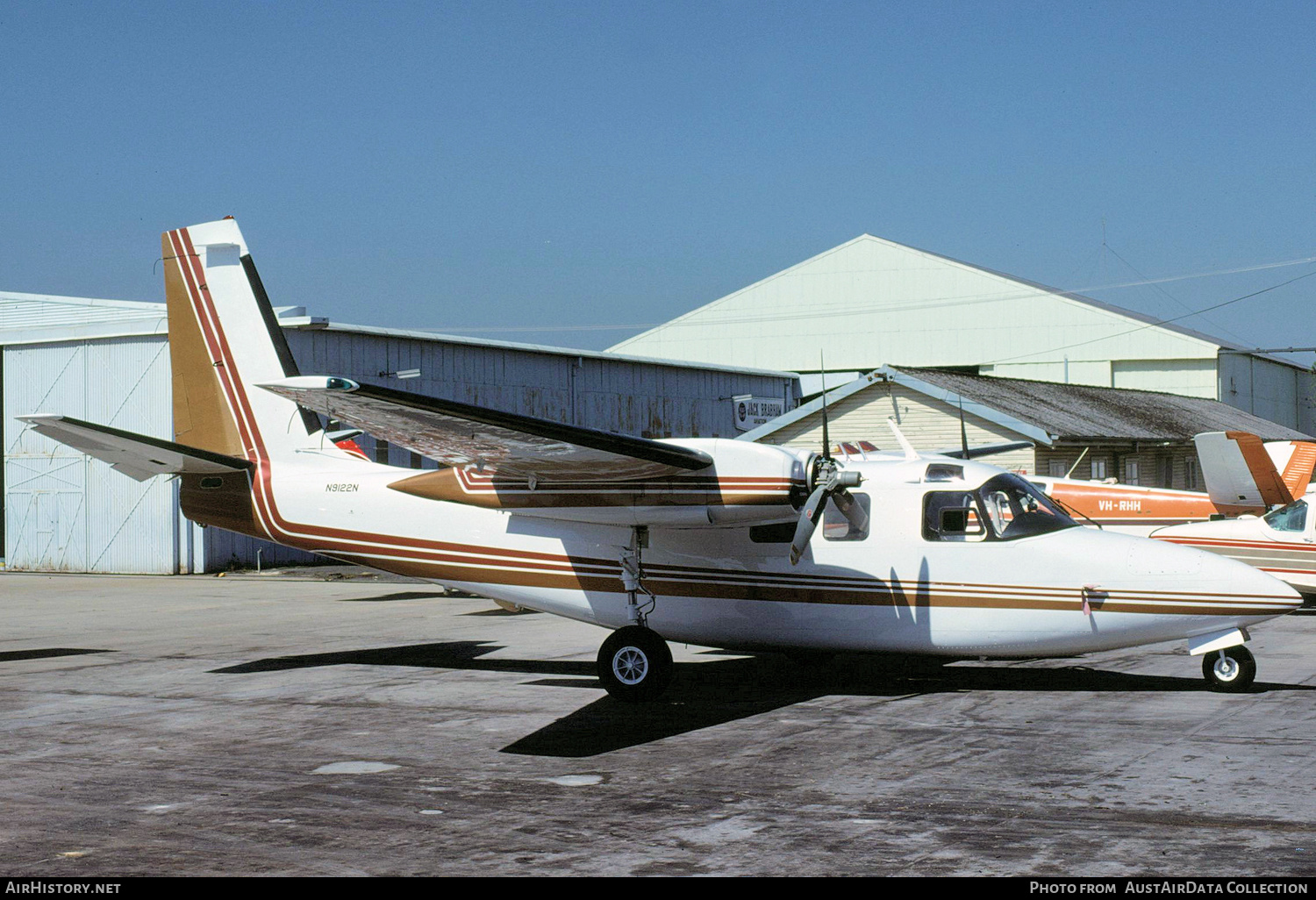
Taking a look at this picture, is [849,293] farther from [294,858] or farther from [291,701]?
[294,858]

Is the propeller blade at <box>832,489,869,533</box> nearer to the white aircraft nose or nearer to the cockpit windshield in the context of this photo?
the cockpit windshield

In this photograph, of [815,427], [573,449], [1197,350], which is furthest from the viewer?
[1197,350]

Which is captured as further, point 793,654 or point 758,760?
point 793,654

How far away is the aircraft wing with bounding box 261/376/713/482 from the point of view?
10172 millimetres

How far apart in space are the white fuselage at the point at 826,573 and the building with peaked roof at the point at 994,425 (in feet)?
50.2

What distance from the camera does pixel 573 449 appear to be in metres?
11.6

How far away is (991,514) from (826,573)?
5.81 feet

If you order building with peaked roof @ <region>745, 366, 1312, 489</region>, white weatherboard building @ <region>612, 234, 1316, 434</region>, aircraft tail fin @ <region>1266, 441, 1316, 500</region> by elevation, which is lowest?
aircraft tail fin @ <region>1266, 441, 1316, 500</region>

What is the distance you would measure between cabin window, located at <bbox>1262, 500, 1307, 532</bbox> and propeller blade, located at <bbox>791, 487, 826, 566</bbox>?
409 inches

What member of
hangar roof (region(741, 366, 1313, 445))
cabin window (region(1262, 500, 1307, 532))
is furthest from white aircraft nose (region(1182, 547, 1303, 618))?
hangar roof (region(741, 366, 1313, 445))

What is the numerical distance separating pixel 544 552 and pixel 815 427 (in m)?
19.4

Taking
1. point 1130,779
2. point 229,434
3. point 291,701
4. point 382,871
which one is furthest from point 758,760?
point 229,434

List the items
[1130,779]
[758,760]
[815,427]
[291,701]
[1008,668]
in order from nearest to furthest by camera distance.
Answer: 1. [1130,779]
2. [758,760]
3. [291,701]
4. [1008,668]
5. [815,427]

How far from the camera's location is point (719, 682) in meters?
14.1
